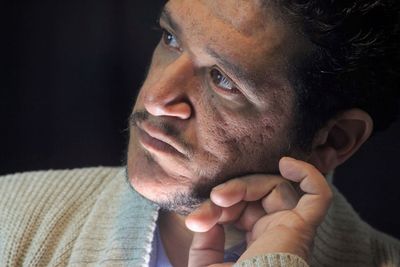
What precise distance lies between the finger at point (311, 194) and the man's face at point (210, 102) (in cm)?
8

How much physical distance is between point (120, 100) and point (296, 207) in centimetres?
88

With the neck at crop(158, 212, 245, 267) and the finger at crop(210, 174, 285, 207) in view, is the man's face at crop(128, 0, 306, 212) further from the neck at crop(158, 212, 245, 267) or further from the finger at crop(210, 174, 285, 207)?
the neck at crop(158, 212, 245, 267)

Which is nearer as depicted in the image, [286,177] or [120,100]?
[286,177]

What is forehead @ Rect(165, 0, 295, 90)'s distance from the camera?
3.44 feet

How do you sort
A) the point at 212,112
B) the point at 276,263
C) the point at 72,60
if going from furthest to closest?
the point at 72,60
the point at 212,112
the point at 276,263

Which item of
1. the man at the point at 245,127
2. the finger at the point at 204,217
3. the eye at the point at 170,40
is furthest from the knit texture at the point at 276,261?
the eye at the point at 170,40

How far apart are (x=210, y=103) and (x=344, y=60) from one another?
0.73 ft

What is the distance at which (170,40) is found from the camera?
3.82 feet

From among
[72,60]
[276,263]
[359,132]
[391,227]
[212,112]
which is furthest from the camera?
[72,60]

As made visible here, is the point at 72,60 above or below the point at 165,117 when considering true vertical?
below

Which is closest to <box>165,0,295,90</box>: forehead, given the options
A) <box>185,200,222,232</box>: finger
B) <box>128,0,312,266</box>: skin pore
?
<box>128,0,312,266</box>: skin pore

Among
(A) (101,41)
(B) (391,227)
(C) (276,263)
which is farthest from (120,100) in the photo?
(C) (276,263)

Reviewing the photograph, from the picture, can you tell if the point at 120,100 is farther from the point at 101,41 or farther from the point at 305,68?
the point at 305,68

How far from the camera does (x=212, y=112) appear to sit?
3.60ft
